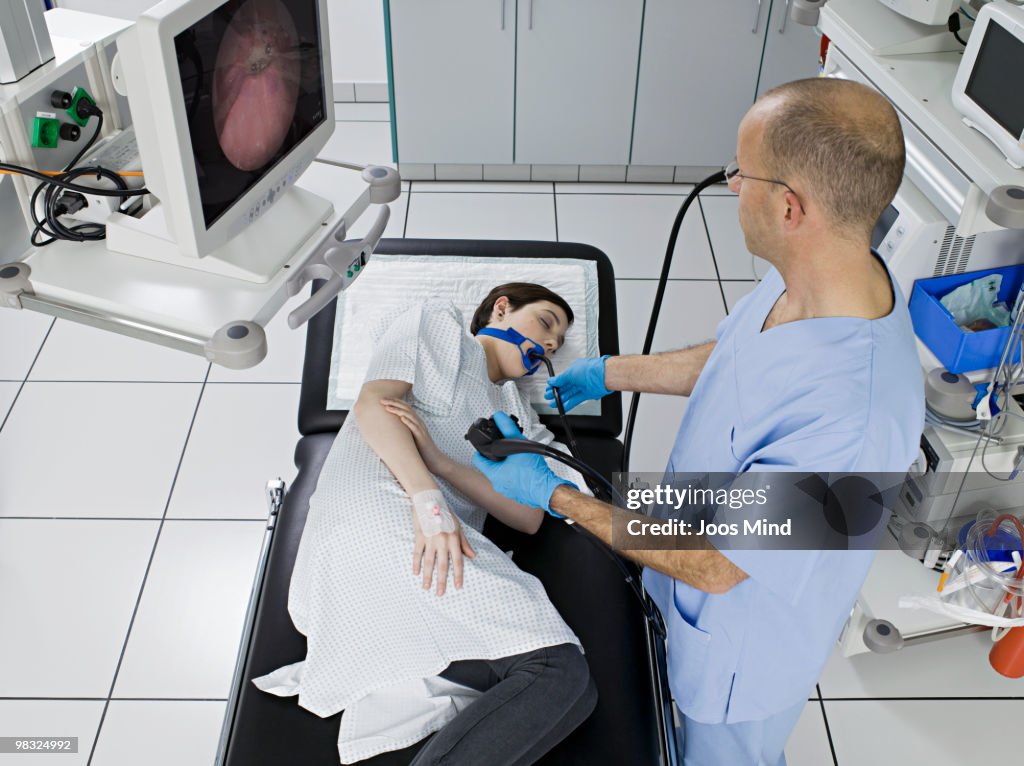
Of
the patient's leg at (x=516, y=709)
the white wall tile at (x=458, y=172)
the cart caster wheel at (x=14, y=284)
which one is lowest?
the white wall tile at (x=458, y=172)

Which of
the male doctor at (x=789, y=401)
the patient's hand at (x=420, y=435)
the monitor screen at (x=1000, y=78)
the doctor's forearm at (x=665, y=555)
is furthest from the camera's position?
the patient's hand at (x=420, y=435)

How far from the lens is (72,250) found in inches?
49.4

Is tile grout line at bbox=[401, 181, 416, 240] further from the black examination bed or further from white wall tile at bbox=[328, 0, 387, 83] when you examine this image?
the black examination bed

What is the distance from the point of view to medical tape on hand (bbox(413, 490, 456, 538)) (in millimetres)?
1519

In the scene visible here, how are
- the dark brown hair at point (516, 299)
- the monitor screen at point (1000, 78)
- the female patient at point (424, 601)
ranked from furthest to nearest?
1. the dark brown hair at point (516, 299)
2. the monitor screen at point (1000, 78)
3. the female patient at point (424, 601)

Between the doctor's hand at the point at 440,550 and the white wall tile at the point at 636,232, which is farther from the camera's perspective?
the white wall tile at the point at 636,232

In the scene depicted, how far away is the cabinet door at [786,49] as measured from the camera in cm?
324

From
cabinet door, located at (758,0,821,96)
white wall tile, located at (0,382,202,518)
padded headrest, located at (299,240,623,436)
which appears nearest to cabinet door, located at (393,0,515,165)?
cabinet door, located at (758,0,821,96)

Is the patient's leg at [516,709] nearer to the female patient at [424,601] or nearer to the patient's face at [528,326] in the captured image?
the female patient at [424,601]

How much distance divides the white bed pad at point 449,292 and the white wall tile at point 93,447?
28.1 inches

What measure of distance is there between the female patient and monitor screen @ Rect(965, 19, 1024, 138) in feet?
3.52

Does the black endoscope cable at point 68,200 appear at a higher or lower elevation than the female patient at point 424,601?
higher

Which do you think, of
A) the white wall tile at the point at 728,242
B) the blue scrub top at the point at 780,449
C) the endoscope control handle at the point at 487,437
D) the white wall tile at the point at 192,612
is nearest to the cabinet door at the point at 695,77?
the white wall tile at the point at 728,242

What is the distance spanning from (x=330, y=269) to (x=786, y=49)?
259cm
